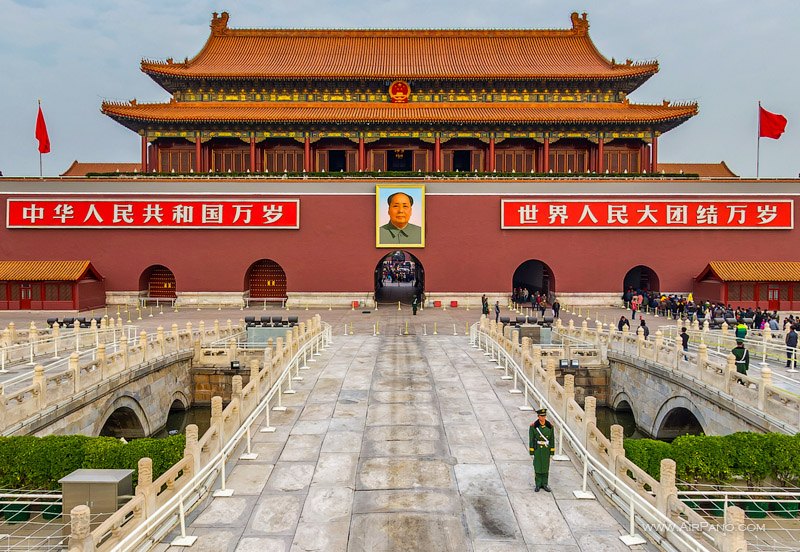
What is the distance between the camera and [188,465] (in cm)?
855

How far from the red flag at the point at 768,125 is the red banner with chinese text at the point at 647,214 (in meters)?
3.99

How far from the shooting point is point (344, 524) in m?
8.05

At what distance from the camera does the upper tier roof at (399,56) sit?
126 feet

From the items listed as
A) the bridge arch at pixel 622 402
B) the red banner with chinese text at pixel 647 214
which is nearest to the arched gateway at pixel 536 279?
the red banner with chinese text at pixel 647 214

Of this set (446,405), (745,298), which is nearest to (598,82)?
(745,298)

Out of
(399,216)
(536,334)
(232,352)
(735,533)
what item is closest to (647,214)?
(399,216)

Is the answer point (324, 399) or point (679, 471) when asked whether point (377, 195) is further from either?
point (679, 471)

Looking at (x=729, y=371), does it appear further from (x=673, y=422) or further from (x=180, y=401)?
(x=180, y=401)

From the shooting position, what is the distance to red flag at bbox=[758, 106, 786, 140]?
3212 centimetres

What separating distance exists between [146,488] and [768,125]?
3717cm

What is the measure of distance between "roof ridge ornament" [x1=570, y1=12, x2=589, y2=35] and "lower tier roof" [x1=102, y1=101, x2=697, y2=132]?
29.3ft

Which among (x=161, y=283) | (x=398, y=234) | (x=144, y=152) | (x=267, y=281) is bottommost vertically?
(x=161, y=283)

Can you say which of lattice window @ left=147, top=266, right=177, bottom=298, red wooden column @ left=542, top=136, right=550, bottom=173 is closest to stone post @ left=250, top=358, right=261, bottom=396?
lattice window @ left=147, top=266, right=177, bottom=298

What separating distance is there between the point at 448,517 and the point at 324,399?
6.78 m
